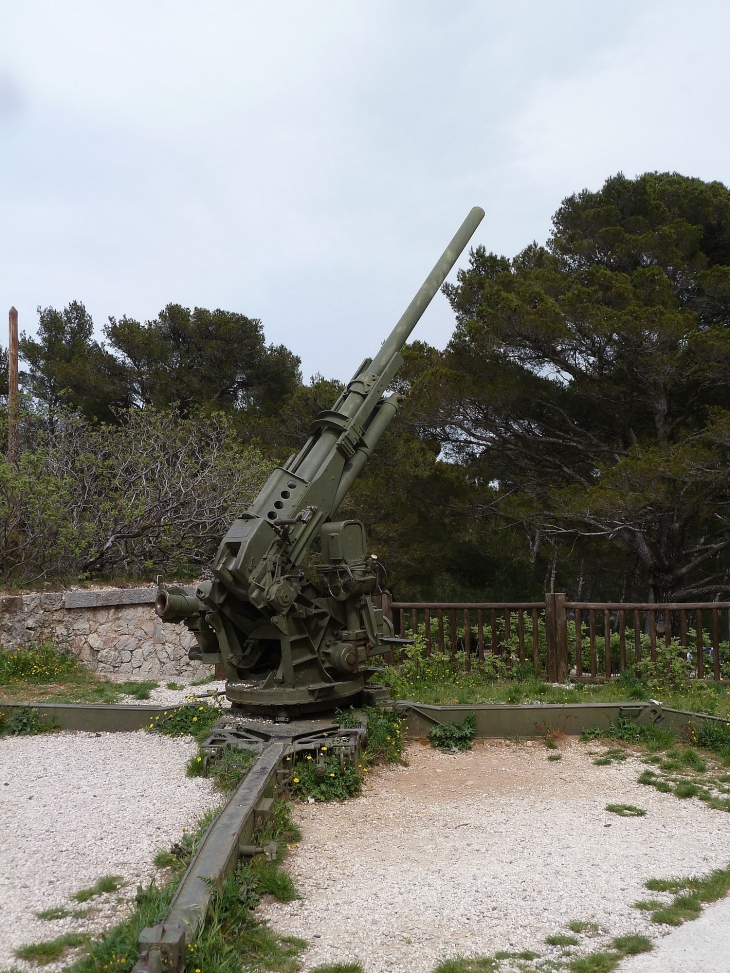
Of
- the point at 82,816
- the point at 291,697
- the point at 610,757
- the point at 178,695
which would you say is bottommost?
→ the point at 82,816

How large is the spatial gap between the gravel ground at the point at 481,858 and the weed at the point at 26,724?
276cm

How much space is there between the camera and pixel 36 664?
909cm

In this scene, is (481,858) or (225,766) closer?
(481,858)

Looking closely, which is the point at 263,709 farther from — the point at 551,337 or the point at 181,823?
the point at 551,337

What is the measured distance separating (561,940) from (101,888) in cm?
188

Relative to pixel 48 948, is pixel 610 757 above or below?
→ above

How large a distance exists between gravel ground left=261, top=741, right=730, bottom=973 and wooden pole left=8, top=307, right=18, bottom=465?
28.3ft

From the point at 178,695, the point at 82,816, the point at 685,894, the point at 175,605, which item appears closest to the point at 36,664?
the point at 178,695

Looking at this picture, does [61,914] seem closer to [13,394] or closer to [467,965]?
[467,965]

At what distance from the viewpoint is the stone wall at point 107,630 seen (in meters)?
9.59

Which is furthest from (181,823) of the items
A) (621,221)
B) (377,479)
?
(621,221)

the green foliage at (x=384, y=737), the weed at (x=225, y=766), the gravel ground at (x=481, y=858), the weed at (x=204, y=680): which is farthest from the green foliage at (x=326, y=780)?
the weed at (x=204, y=680)

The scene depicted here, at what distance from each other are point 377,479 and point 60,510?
4750 mm

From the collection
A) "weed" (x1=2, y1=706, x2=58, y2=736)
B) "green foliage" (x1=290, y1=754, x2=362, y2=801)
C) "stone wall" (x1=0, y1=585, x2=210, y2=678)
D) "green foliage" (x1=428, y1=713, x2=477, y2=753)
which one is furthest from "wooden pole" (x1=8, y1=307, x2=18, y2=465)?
"green foliage" (x1=290, y1=754, x2=362, y2=801)
